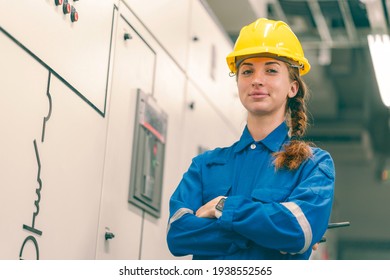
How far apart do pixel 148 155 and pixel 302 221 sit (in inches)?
56.8

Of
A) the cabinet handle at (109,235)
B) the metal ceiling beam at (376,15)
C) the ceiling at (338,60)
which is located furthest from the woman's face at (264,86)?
the metal ceiling beam at (376,15)

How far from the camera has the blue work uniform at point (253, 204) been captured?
2.04 metres

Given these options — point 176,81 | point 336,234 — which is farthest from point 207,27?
point 336,234

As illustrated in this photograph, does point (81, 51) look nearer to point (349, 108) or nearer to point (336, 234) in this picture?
point (349, 108)

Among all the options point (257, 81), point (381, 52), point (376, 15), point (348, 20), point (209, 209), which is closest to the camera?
point (209, 209)

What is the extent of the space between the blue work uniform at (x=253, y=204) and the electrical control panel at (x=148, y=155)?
33.9 inches

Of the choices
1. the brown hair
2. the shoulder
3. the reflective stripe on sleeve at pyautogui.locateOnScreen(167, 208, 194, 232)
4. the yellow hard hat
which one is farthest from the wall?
the shoulder

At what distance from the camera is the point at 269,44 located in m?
2.45

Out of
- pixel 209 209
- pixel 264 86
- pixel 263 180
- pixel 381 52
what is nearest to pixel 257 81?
pixel 264 86

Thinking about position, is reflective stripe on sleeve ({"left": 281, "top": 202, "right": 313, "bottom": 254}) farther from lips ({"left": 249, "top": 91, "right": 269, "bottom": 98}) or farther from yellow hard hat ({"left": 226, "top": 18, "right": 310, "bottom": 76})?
yellow hard hat ({"left": 226, "top": 18, "right": 310, "bottom": 76})

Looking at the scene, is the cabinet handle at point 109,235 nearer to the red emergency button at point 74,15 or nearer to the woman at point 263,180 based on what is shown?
the woman at point 263,180

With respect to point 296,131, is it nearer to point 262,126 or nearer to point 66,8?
point 262,126

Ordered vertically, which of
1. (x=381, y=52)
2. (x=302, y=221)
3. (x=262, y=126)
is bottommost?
(x=302, y=221)

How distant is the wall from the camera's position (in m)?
2.20
